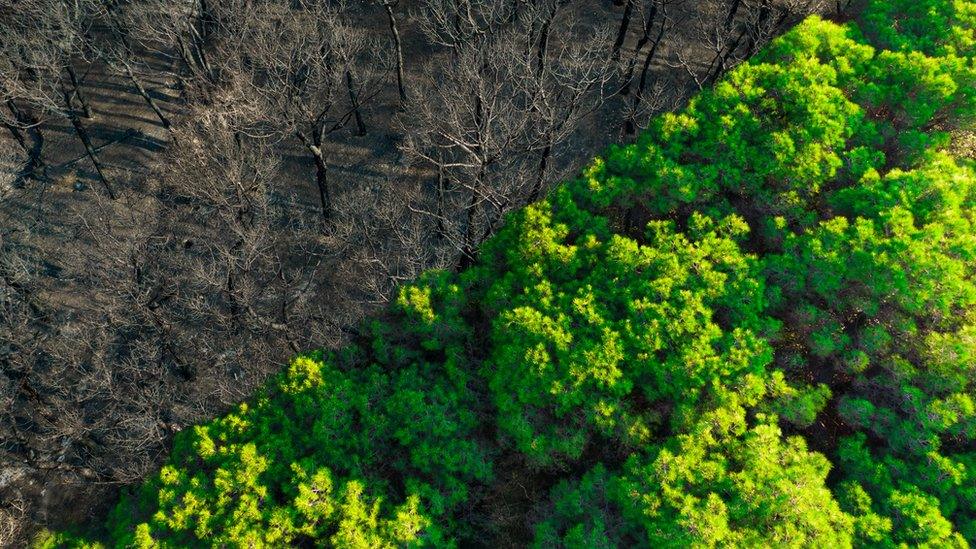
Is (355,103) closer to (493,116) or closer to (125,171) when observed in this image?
(493,116)

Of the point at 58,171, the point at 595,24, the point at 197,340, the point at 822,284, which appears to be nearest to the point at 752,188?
the point at 822,284

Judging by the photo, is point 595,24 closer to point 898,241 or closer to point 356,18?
point 356,18

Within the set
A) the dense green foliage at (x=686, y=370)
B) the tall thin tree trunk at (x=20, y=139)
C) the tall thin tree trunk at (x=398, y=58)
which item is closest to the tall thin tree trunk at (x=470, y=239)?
the dense green foliage at (x=686, y=370)

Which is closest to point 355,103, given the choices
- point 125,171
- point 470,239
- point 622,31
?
point 470,239

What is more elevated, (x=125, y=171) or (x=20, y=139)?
(x=20, y=139)

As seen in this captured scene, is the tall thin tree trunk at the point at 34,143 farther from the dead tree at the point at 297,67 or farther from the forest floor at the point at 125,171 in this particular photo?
the dead tree at the point at 297,67

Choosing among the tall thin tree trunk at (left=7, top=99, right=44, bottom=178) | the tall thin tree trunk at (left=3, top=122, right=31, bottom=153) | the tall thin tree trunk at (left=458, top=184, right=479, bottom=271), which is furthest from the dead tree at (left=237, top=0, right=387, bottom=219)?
the tall thin tree trunk at (left=3, top=122, right=31, bottom=153)

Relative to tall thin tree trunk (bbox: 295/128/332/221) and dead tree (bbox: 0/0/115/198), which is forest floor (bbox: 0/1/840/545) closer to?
tall thin tree trunk (bbox: 295/128/332/221)

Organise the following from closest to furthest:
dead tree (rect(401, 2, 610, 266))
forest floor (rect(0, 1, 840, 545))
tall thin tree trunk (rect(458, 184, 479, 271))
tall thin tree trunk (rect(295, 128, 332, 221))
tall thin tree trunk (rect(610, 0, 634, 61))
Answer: dead tree (rect(401, 2, 610, 266)), tall thin tree trunk (rect(458, 184, 479, 271)), tall thin tree trunk (rect(295, 128, 332, 221)), forest floor (rect(0, 1, 840, 545)), tall thin tree trunk (rect(610, 0, 634, 61))
